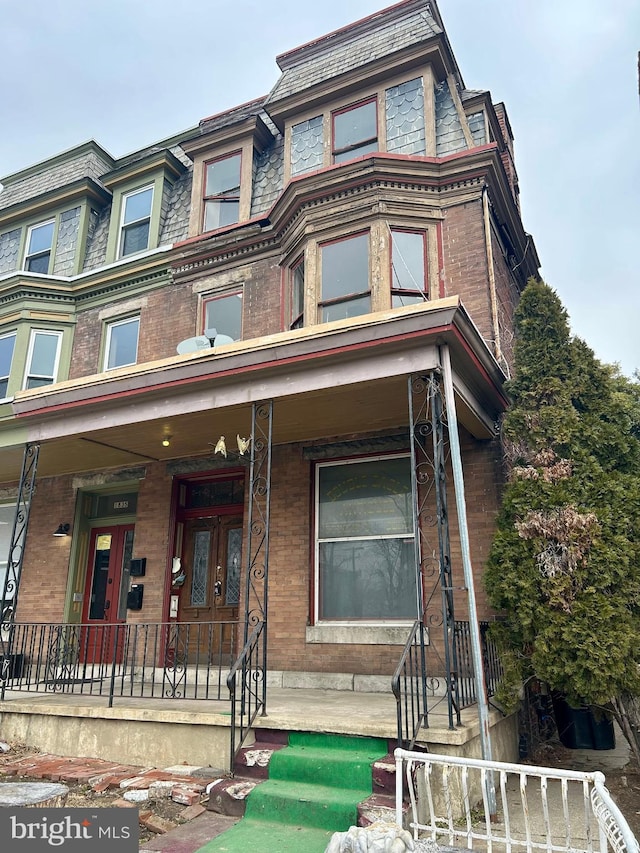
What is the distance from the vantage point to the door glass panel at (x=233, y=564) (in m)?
9.12

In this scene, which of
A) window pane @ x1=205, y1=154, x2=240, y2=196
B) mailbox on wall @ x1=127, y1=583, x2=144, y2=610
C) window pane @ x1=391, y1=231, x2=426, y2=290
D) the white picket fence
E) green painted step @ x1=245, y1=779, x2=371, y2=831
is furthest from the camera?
window pane @ x1=205, y1=154, x2=240, y2=196

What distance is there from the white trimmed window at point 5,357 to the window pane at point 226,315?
4281 mm

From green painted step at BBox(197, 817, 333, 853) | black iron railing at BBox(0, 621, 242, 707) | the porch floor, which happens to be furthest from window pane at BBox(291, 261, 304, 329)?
green painted step at BBox(197, 817, 333, 853)

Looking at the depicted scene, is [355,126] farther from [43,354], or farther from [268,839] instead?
[268,839]

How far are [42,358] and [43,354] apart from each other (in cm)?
9

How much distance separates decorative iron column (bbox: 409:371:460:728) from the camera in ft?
17.0

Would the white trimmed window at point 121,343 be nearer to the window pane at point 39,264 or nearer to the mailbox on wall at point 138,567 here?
the window pane at point 39,264

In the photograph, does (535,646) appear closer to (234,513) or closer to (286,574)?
(286,574)

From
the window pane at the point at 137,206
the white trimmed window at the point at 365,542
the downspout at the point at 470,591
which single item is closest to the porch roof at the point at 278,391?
the downspout at the point at 470,591

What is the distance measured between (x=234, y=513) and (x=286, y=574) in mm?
1511

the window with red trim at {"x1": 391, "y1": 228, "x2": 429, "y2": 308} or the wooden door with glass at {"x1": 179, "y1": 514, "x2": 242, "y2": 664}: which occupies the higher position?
the window with red trim at {"x1": 391, "y1": 228, "x2": 429, "y2": 308}

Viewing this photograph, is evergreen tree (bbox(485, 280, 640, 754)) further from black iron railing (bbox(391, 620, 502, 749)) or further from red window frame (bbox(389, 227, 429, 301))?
red window frame (bbox(389, 227, 429, 301))

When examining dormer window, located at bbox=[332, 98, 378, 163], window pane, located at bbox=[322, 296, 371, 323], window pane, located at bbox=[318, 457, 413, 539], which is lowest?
window pane, located at bbox=[318, 457, 413, 539]

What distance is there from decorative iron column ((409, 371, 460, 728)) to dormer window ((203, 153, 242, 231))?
6.22 meters
